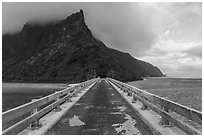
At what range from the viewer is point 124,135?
8.55 m

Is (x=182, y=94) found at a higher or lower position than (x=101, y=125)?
lower

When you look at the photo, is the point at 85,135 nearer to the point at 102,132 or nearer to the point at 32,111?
the point at 102,132

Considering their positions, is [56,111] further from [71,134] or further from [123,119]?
[71,134]

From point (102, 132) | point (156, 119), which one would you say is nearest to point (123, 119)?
point (156, 119)

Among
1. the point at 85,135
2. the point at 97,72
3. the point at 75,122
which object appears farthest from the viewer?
the point at 97,72

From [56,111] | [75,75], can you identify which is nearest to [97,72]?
[75,75]

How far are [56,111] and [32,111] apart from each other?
4596mm

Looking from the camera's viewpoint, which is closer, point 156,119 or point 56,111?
point 156,119

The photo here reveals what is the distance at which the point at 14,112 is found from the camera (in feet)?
24.8

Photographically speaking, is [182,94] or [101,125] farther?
[182,94]

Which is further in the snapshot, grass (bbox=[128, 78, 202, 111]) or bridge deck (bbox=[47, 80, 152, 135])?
grass (bbox=[128, 78, 202, 111])

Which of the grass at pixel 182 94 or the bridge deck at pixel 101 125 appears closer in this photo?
the bridge deck at pixel 101 125

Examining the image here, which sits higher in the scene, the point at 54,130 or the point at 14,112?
the point at 14,112

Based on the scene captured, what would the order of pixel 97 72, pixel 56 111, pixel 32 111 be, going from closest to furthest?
1. pixel 32 111
2. pixel 56 111
3. pixel 97 72
